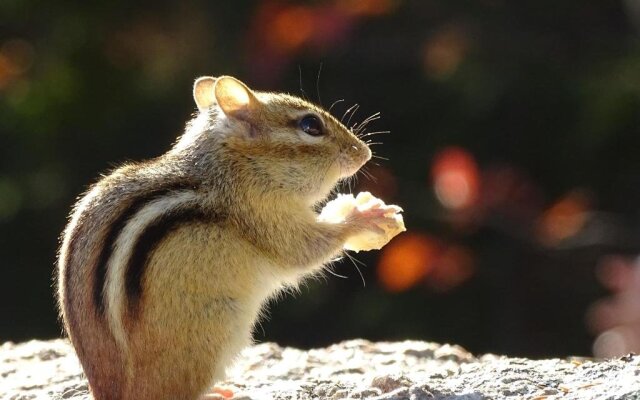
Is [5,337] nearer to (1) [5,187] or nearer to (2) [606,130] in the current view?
(1) [5,187]

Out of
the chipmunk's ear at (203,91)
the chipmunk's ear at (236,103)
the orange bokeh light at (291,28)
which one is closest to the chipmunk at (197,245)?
the chipmunk's ear at (236,103)

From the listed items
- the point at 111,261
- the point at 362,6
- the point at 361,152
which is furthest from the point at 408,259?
the point at 111,261

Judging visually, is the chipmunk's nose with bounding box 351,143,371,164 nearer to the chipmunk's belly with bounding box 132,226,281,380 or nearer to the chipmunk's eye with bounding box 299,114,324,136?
the chipmunk's eye with bounding box 299,114,324,136

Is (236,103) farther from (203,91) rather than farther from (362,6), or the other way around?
(362,6)

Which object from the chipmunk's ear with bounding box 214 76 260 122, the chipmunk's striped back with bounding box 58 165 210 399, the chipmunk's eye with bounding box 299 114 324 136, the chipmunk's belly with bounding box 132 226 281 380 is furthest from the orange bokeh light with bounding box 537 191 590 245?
the chipmunk's striped back with bounding box 58 165 210 399

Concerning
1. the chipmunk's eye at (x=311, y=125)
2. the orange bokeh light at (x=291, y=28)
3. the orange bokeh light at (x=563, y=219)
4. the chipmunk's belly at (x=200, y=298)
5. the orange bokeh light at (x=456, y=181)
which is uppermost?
the orange bokeh light at (x=291, y=28)

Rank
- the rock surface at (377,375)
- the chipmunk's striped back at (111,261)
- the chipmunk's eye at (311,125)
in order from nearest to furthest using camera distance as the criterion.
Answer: the chipmunk's striped back at (111,261) → the rock surface at (377,375) → the chipmunk's eye at (311,125)

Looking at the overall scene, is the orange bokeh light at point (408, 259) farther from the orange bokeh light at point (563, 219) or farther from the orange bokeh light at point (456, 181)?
the orange bokeh light at point (563, 219)
